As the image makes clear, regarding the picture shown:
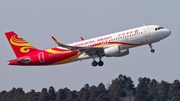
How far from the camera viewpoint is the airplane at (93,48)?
98.5 meters

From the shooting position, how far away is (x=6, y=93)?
170 meters

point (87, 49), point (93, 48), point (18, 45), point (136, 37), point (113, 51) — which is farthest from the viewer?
point (18, 45)

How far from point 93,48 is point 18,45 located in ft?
46.1

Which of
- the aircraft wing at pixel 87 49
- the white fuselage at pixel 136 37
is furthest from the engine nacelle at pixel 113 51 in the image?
the aircraft wing at pixel 87 49

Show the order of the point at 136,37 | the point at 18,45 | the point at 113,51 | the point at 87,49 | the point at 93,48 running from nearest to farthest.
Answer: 1. the point at 136,37
2. the point at 113,51
3. the point at 93,48
4. the point at 87,49
5. the point at 18,45

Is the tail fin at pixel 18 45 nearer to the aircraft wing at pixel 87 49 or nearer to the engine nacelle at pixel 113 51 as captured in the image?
the aircraft wing at pixel 87 49

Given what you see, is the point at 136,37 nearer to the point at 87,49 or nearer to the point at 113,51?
the point at 113,51

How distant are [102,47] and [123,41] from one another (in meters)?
3.42

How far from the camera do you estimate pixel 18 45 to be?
352 ft

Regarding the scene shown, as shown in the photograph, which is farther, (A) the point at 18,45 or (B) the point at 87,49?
(A) the point at 18,45

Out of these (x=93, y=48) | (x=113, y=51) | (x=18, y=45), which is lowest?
(x=113, y=51)

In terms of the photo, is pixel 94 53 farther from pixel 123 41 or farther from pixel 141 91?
pixel 141 91

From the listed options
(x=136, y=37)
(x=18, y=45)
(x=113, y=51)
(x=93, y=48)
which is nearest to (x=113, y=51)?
(x=113, y=51)

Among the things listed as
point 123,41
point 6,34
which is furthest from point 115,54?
point 6,34
